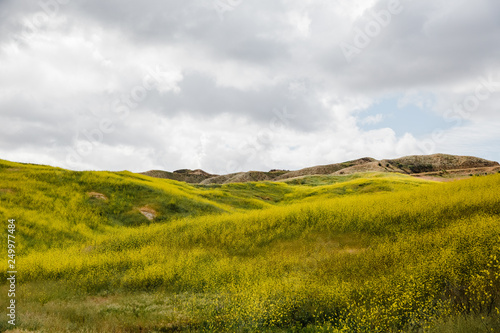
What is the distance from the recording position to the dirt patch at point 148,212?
27.2 meters

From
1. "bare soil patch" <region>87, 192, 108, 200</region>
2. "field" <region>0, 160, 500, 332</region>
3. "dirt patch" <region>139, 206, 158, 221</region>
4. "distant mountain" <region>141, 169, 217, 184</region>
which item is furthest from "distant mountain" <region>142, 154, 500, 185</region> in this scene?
"field" <region>0, 160, 500, 332</region>

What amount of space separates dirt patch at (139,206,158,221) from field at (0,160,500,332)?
1.26m

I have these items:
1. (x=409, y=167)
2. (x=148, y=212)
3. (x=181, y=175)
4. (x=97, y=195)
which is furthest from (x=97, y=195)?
(x=181, y=175)

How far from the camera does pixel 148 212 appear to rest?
1099 inches

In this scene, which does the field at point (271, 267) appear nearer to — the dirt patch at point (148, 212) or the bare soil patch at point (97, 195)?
the dirt patch at point (148, 212)

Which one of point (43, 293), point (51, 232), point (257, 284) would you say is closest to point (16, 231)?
point (51, 232)

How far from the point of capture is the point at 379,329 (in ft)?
23.9

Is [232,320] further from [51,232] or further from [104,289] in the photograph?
[51,232]

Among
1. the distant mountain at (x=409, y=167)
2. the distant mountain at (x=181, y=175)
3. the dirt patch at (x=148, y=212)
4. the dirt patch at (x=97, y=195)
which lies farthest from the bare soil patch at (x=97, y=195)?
the distant mountain at (x=181, y=175)

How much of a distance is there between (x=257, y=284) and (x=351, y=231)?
722cm

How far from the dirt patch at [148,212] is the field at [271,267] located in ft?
4.14

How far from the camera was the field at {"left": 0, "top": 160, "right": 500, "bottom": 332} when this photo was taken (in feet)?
26.3

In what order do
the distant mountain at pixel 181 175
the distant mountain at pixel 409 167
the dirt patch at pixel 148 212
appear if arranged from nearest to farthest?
the dirt patch at pixel 148 212
the distant mountain at pixel 409 167
the distant mountain at pixel 181 175

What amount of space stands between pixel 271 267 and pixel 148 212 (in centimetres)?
1832
